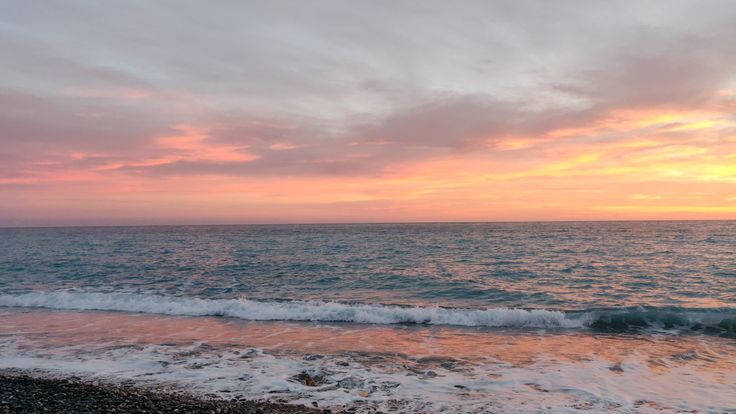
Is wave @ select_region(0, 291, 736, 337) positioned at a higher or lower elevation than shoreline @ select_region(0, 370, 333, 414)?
lower

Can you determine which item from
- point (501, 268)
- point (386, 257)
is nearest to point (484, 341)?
point (501, 268)

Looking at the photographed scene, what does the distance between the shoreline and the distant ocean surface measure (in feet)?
2.08

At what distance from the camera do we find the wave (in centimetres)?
1650

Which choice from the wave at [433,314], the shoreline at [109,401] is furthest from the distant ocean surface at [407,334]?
the shoreline at [109,401]

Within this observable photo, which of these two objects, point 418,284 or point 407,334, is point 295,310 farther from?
point 418,284

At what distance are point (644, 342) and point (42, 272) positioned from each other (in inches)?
1480

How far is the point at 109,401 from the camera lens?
830 cm

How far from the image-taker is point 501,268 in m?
32.3

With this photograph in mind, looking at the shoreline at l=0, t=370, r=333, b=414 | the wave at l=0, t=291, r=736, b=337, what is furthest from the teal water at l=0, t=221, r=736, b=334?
the shoreline at l=0, t=370, r=333, b=414

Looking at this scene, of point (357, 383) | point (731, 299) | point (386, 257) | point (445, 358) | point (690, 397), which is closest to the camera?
point (690, 397)

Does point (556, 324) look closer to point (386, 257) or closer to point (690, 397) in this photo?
point (690, 397)

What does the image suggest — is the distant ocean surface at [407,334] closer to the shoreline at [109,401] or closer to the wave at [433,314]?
the wave at [433,314]

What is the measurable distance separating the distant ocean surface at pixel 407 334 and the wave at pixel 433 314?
0.26ft

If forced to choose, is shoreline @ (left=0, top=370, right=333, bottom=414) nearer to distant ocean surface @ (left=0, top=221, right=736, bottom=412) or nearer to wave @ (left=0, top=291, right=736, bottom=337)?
distant ocean surface @ (left=0, top=221, right=736, bottom=412)
